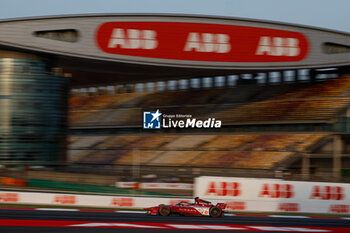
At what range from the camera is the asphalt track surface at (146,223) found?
17.2 metres

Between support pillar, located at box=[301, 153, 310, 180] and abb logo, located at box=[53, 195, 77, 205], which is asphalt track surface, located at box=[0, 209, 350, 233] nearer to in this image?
abb logo, located at box=[53, 195, 77, 205]

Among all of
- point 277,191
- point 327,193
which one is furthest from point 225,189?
point 327,193

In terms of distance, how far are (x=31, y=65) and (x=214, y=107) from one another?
66.8 ft

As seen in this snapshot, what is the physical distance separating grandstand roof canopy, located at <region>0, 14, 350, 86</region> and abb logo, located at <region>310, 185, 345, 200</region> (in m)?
18.8

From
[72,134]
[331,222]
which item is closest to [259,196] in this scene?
[331,222]

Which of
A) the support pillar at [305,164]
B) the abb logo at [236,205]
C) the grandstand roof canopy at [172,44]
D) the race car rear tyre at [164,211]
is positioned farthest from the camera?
the support pillar at [305,164]

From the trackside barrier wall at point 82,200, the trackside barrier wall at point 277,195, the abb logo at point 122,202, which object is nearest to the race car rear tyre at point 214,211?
the trackside barrier wall at point 277,195

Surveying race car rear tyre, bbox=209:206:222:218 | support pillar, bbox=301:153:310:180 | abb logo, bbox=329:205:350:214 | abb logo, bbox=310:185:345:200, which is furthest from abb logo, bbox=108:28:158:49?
race car rear tyre, bbox=209:206:222:218

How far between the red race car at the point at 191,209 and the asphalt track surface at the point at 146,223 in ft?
0.93

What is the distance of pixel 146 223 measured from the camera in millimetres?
18875

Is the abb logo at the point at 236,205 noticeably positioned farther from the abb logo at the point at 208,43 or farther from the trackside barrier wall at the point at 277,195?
the abb logo at the point at 208,43

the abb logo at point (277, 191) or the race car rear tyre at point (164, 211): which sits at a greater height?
the abb logo at point (277, 191)

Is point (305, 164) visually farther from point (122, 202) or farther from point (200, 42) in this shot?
point (122, 202)

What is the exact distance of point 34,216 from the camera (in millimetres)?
21047
